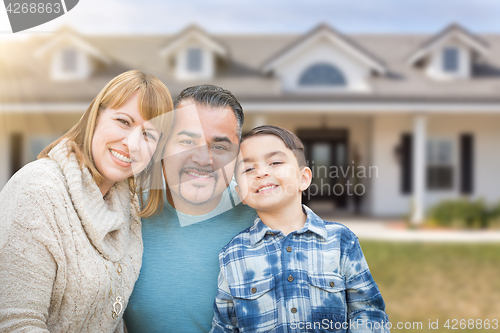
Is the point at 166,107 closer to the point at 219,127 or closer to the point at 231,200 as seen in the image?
the point at 219,127

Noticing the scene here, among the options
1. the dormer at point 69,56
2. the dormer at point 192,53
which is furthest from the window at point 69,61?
the dormer at point 192,53

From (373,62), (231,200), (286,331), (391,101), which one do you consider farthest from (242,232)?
(373,62)

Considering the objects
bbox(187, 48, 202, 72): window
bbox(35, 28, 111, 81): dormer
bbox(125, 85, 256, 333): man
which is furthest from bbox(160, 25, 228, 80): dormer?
bbox(125, 85, 256, 333): man

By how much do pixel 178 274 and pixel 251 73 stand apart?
8816 mm

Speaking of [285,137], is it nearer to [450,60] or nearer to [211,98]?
[211,98]

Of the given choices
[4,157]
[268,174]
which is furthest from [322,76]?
[268,174]

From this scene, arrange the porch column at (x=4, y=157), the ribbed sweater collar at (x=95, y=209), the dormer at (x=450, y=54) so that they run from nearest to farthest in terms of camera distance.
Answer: the ribbed sweater collar at (x=95, y=209)
the porch column at (x=4, y=157)
the dormer at (x=450, y=54)

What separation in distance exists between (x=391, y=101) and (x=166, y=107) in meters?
8.59

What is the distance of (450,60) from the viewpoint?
33.2 ft

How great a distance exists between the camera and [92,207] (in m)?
1.42

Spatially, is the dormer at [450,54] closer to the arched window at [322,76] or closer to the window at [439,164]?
Result: the window at [439,164]

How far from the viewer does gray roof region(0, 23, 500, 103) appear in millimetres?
9117

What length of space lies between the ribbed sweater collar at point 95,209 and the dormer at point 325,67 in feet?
28.6

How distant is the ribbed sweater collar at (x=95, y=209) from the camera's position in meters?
1.38
